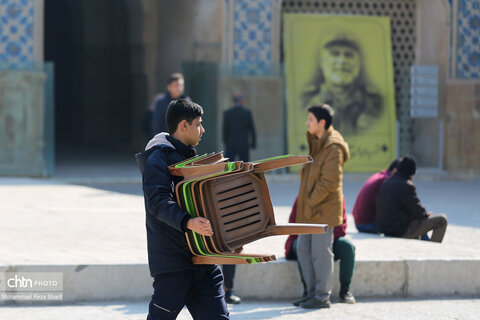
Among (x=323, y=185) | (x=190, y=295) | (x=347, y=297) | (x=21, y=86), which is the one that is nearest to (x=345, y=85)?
(x=21, y=86)

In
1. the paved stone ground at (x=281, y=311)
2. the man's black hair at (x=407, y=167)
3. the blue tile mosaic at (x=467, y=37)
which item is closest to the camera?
the paved stone ground at (x=281, y=311)

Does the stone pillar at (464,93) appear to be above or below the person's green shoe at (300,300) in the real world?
above

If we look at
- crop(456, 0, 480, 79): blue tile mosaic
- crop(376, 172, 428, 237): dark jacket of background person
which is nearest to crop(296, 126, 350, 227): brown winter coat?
crop(376, 172, 428, 237): dark jacket of background person

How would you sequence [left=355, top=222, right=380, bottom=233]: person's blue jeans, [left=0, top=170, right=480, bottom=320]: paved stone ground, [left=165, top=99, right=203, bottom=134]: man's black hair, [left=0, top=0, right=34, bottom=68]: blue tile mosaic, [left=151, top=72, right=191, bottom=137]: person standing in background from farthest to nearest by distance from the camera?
[left=0, top=0, right=34, bottom=68]: blue tile mosaic < [left=151, top=72, right=191, bottom=137]: person standing in background < [left=355, top=222, right=380, bottom=233]: person's blue jeans < [left=0, top=170, right=480, bottom=320]: paved stone ground < [left=165, top=99, right=203, bottom=134]: man's black hair

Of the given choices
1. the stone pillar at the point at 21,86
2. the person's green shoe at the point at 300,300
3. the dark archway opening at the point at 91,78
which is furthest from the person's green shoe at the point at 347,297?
the dark archway opening at the point at 91,78

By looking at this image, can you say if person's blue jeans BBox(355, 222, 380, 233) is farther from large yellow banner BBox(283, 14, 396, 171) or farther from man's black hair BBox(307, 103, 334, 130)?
large yellow banner BBox(283, 14, 396, 171)

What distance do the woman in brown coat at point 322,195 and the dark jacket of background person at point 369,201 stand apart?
5.78ft

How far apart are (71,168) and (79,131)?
20.2 feet

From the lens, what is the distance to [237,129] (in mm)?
12172

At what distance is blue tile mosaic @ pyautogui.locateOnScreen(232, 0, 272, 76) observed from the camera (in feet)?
44.5

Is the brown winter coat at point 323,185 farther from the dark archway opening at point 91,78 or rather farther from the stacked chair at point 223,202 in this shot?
the dark archway opening at point 91,78

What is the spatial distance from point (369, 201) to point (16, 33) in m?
6.77

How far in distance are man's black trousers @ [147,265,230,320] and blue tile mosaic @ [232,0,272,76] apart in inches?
382

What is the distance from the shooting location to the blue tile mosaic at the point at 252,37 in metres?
13.6
